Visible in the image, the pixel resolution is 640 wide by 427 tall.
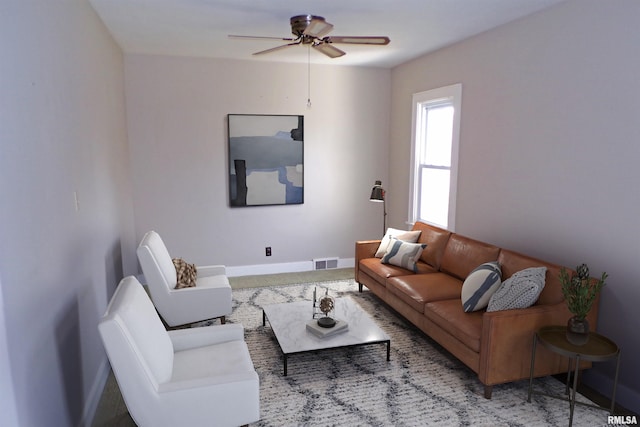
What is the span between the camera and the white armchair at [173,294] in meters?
3.42

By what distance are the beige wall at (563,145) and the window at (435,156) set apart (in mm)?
130

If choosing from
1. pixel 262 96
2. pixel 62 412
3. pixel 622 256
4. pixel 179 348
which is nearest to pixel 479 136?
pixel 622 256

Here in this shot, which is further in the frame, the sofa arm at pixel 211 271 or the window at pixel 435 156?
the window at pixel 435 156

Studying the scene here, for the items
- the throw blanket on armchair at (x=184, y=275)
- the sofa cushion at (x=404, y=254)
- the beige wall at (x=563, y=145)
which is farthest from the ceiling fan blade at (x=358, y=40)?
the throw blanket on armchair at (x=184, y=275)

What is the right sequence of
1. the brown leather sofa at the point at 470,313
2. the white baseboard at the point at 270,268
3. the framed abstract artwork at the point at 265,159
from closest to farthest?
the brown leather sofa at the point at 470,313 < the framed abstract artwork at the point at 265,159 < the white baseboard at the point at 270,268

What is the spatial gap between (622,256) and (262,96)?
4060mm

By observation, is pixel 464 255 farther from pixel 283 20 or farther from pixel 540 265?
pixel 283 20

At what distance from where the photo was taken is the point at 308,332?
324 cm

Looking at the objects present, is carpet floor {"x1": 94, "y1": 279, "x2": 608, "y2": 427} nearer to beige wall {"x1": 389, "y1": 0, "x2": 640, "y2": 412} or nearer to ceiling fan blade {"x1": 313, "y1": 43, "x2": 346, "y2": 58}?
beige wall {"x1": 389, "y1": 0, "x2": 640, "y2": 412}

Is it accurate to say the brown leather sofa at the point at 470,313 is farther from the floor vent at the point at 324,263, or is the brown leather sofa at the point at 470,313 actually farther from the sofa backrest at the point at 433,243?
the floor vent at the point at 324,263

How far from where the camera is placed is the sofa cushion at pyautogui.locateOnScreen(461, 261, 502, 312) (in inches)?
123

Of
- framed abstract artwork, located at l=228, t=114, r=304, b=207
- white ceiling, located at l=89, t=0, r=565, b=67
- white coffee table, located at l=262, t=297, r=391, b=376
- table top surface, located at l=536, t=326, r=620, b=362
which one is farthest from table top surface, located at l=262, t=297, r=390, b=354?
white ceiling, located at l=89, t=0, r=565, b=67

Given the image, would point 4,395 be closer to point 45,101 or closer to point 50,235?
point 50,235

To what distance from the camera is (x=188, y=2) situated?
3141 millimetres
